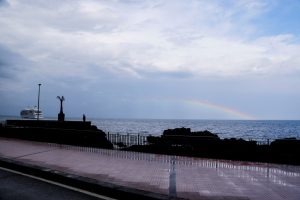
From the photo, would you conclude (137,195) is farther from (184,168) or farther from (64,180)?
(184,168)

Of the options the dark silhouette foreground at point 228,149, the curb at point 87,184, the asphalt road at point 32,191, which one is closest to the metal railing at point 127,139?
the dark silhouette foreground at point 228,149

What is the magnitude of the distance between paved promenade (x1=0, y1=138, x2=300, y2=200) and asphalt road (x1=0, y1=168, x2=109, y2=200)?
3.82 feet

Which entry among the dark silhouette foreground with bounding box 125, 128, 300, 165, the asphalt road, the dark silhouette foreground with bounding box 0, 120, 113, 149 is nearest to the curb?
the asphalt road

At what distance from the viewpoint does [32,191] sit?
782 cm

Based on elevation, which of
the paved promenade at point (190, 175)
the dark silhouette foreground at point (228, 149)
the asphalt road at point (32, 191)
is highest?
the dark silhouette foreground at point (228, 149)

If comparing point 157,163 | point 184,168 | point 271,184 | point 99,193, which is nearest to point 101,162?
point 157,163

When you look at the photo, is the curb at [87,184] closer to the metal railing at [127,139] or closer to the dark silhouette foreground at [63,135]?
the metal railing at [127,139]

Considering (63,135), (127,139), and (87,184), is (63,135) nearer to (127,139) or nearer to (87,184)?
(127,139)

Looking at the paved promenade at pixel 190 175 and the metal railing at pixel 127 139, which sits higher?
the metal railing at pixel 127 139

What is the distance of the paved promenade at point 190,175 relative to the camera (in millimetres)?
7728

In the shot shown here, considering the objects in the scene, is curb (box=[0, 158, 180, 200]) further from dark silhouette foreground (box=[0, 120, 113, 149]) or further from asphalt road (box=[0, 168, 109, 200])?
dark silhouette foreground (box=[0, 120, 113, 149])

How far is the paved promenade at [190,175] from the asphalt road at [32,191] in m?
1.16

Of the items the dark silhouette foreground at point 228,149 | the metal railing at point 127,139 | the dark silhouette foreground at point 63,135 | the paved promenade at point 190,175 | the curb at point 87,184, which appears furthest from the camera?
the dark silhouette foreground at point 63,135

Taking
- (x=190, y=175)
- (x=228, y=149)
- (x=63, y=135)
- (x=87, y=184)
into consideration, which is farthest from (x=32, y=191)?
(x=63, y=135)
